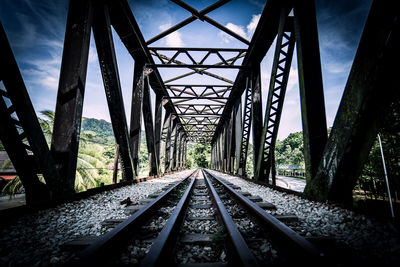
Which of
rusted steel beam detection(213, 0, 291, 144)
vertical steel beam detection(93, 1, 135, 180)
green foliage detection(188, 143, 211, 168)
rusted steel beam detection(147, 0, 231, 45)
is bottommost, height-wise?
green foliage detection(188, 143, 211, 168)

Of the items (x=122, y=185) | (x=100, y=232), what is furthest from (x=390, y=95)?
(x=122, y=185)

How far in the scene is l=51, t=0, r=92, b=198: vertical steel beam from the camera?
287 centimetres

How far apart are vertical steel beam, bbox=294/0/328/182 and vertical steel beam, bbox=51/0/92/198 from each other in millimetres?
4199

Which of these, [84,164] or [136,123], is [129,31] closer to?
[136,123]

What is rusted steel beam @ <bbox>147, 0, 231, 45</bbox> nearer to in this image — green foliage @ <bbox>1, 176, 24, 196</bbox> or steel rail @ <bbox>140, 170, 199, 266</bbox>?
steel rail @ <bbox>140, 170, 199, 266</bbox>

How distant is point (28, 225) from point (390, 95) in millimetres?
4264

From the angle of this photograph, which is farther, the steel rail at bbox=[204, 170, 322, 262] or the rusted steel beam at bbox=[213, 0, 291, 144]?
the rusted steel beam at bbox=[213, 0, 291, 144]

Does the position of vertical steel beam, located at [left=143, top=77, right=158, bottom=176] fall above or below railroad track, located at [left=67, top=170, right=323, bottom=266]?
above

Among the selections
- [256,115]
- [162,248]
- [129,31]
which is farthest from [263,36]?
[162,248]

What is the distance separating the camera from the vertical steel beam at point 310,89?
9.80 feet

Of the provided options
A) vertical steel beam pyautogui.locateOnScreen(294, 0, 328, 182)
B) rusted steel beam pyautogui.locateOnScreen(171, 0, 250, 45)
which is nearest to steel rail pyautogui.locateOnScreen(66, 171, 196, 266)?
vertical steel beam pyautogui.locateOnScreen(294, 0, 328, 182)

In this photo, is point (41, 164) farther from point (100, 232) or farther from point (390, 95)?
point (390, 95)

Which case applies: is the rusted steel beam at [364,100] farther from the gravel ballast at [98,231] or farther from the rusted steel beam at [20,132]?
Result: the rusted steel beam at [20,132]

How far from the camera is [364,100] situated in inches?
75.4
